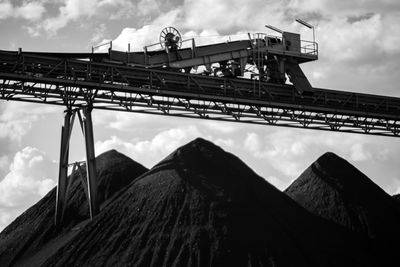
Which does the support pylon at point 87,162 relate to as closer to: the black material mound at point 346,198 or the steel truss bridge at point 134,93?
the steel truss bridge at point 134,93

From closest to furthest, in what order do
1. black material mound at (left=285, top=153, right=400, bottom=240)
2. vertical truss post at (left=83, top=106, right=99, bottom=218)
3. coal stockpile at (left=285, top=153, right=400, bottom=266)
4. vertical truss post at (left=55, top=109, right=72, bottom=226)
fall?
1. vertical truss post at (left=83, top=106, right=99, bottom=218)
2. vertical truss post at (left=55, top=109, right=72, bottom=226)
3. coal stockpile at (left=285, top=153, right=400, bottom=266)
4. black material mound at (left=285, top=153, right=400, bottom=240)

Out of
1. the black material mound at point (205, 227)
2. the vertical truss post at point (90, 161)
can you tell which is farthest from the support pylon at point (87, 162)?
the black material mound at point (205, 227)

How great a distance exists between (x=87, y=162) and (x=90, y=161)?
0.59ft

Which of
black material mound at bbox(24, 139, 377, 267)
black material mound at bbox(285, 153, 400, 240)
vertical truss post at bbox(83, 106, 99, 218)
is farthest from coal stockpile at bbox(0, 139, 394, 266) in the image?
black material mound at bbox(285, 153, 400, 240)

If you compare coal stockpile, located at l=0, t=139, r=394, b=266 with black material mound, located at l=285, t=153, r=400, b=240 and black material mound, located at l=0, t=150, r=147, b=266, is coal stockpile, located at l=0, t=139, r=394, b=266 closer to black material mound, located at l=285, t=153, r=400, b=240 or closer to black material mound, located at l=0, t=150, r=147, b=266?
black material mound, located at l=0, t=150, r=147, b=266

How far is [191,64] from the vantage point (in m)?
35.3

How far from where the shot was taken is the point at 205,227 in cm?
2889

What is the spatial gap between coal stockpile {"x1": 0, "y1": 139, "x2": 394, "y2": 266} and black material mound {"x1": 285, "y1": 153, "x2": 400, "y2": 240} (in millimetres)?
1126

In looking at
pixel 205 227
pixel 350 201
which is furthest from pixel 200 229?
pixel 350 201

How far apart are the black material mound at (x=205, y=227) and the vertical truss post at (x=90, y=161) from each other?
2.51ft

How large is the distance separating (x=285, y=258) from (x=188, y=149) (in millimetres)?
8771

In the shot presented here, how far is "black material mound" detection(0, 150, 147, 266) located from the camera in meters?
32.5

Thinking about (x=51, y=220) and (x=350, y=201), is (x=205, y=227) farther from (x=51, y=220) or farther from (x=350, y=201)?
(x=350, y=201)

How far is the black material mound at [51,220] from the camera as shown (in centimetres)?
3250
